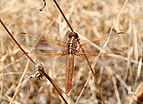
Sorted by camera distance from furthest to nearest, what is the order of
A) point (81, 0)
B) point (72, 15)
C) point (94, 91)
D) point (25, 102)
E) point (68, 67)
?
point (81, 0) < point (72, 15) < point (94, 91) < point (25, 102) < point (68, 67)

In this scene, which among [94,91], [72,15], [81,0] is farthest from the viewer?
[81,0]

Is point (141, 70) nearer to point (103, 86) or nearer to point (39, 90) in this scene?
point (103, 86)

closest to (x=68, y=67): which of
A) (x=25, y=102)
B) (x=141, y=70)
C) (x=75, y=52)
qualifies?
→ (x=75, y=52)

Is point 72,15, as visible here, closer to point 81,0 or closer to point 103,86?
point 81,0

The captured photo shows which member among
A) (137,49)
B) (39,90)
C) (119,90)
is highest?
(39,90)

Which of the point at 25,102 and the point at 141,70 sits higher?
the point at 25,102

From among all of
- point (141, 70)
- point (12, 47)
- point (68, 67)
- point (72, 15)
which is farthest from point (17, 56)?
point (68, 67)

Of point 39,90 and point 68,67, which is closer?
point 68,67
